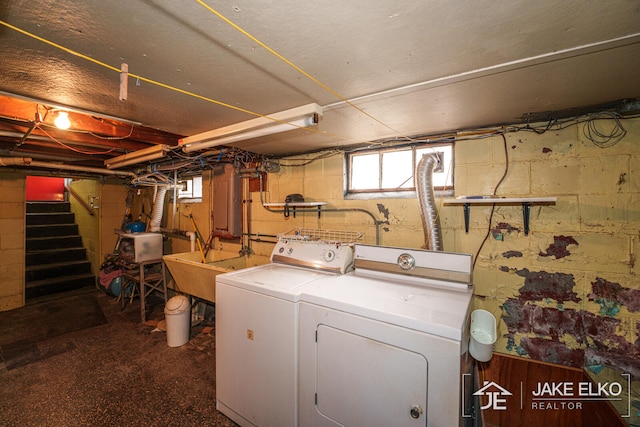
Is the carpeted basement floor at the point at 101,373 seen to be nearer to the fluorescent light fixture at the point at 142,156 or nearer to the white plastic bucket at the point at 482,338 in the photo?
the white plastic bucket at the point at 482,338

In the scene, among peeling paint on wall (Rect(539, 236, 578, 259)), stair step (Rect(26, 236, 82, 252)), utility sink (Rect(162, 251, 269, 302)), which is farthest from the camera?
stair step (Rect(26, 236, 82, 252))

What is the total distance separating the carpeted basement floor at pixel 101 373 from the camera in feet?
6.33

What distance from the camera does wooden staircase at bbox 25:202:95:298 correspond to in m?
4.54

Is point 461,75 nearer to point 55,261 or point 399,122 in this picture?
point 399,122

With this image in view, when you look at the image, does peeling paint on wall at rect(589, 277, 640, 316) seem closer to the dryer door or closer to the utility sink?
the dryer door

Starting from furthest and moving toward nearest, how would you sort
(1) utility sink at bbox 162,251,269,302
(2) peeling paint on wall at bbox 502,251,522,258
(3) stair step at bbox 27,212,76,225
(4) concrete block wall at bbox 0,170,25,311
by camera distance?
(3) stair step at bbox 27,212,76,225, (4) concrete block wall at bbox 0,170,25,311, (1) utility sink at bbox 162,251,269,302, (2) peeling paint on wall at bbox 502,251,522,258

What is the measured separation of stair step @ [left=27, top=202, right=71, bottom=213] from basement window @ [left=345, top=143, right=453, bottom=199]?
698 centimetres

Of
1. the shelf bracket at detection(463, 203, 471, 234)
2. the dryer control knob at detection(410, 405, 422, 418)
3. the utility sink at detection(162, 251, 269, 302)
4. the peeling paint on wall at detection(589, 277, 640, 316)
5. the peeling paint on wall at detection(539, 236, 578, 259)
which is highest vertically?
the shelf bracket at detection(463, 203, 471, 234)

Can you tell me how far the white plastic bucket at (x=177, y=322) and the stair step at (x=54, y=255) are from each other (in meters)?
3.97

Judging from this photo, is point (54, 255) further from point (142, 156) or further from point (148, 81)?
point (148, 81)

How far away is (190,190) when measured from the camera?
428 cm

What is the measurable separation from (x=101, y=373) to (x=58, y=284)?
339 centimetres

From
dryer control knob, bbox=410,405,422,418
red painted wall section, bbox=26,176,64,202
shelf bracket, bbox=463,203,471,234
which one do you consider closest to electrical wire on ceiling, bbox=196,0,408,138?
shelf bracket, bbox=463,203,471,234

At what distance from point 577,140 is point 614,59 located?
776 millimetres
